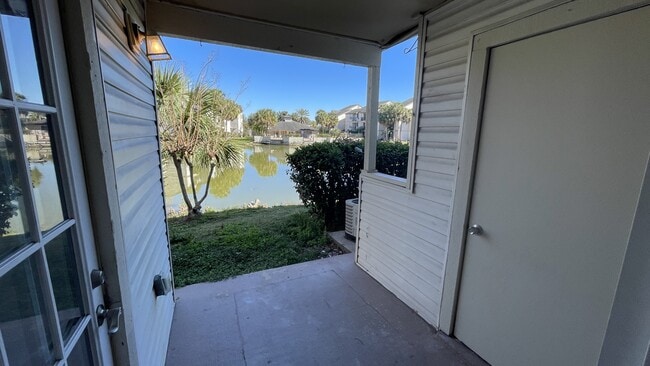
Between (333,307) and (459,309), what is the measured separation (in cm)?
101

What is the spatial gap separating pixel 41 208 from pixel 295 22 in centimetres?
212

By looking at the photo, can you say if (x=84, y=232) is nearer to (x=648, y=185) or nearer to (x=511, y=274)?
(x=648, y=185)

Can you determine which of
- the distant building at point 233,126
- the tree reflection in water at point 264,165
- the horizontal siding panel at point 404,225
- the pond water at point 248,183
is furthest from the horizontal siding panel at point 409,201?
the tree reflection in water at point 264,165

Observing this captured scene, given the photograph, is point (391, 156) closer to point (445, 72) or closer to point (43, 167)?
point (445, 72)

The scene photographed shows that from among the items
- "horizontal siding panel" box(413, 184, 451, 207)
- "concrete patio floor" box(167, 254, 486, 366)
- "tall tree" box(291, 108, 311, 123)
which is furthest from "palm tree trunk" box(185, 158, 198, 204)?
"tall tree" box(291, 108, 311, 123)

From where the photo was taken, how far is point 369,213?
2.92m

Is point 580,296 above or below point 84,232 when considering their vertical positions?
below

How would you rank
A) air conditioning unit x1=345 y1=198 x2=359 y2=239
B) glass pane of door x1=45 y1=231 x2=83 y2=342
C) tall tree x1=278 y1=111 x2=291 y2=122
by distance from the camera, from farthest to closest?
tall tree x1=278 y1=111 x2=291 y2=122
air conditioning unit x1=345 y1=198 x2=359 y2=239
glass pane of door x1=45 y1=231 x2=83 y2=342

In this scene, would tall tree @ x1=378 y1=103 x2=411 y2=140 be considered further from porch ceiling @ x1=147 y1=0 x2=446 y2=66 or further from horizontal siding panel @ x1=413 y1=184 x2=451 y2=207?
horizontal siding panel @ x1=413 y1=184 x2=451 y2=207

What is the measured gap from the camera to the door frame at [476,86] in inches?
48.3

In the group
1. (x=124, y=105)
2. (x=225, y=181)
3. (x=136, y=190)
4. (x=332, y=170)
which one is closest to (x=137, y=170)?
(x=136, y=190)

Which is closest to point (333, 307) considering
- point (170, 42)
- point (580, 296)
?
point (580, 296)

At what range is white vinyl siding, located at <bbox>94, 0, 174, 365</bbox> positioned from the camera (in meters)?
1.13

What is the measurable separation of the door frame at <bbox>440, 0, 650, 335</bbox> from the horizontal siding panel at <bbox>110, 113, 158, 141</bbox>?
192 centimetres
